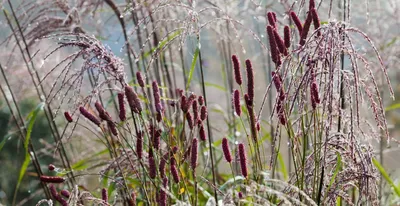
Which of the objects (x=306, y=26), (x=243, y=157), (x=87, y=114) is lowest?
(x=243, y=157)

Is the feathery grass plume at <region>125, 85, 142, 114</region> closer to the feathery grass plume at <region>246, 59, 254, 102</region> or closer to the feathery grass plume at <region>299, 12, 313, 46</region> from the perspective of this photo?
the feathery grass plume at <region>246, 59, 254, 102</region>

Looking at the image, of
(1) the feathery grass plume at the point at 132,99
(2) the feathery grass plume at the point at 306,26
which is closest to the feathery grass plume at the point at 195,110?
(1) the feathery grass plume at the point at 132,99

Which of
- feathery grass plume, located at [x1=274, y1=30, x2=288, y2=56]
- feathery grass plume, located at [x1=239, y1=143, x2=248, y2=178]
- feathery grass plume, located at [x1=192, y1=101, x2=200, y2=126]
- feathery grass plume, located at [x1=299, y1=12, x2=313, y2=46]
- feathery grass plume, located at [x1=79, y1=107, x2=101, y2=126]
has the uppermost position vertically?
feathery grass plume, located at [x1=299, y1=12, x2=313, y2=46]

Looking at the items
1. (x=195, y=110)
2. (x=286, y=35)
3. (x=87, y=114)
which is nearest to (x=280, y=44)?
(x=286, y=35)

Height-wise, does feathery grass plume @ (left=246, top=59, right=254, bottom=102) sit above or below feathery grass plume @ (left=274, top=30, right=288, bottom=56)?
below

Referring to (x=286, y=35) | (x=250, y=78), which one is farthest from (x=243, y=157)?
(x=286, y=35)

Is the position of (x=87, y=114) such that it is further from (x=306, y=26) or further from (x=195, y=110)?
Answer: (x=306, y=26)

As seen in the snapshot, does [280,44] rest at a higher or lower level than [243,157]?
higher

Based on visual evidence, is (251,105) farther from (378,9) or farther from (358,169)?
(378,9)

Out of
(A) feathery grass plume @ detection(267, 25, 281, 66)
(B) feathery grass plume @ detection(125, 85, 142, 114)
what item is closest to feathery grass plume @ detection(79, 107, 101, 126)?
(B) feathery grass plume @ detection(125, 85, 142, 114)

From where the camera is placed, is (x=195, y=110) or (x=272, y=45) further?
(x=195, y=110)

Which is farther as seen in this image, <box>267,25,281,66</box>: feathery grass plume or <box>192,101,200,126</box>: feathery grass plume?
<box>192,101,200,126</box>: feathery grass plume

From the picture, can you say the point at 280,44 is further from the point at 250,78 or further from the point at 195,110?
the point at 195,110

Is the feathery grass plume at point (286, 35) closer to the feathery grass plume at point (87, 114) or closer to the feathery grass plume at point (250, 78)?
the feathery grass plume at point (250, 78)
